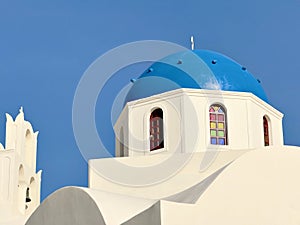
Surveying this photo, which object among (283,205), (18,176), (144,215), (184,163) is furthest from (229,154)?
(18,176)

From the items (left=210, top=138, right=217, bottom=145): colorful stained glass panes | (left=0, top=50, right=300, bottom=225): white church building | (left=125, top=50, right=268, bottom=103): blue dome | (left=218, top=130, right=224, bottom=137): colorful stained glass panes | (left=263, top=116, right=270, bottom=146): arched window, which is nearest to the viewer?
(left=0, top=50, right=300, bottom=225): white church building

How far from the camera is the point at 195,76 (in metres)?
16.2

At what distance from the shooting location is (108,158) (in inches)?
583

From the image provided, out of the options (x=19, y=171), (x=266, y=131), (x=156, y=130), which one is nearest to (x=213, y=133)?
(x=156, y=130)

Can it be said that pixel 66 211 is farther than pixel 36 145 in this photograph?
No

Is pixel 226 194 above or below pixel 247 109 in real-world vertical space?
below

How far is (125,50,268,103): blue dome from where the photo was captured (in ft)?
52.8

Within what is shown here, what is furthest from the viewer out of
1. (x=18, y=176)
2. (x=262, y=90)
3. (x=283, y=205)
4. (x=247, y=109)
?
(x=18, y=176)

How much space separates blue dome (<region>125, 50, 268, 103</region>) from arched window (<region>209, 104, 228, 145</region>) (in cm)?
55

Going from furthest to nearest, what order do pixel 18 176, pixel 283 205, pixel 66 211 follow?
pixel 18 176 → pixel 66 211 → pixel 283 205

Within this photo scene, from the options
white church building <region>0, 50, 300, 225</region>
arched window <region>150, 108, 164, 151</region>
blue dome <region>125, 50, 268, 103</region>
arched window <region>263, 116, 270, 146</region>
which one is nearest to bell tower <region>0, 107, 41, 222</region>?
white church building <region>0, 50, 300, 225</region>

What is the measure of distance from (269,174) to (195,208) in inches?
62.4

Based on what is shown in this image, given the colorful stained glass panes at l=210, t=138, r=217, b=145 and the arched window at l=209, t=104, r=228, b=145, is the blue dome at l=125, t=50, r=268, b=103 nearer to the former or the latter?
the arched window at l=209, t=104, r=228, b=145

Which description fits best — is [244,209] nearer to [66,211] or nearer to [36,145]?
[66,211]
